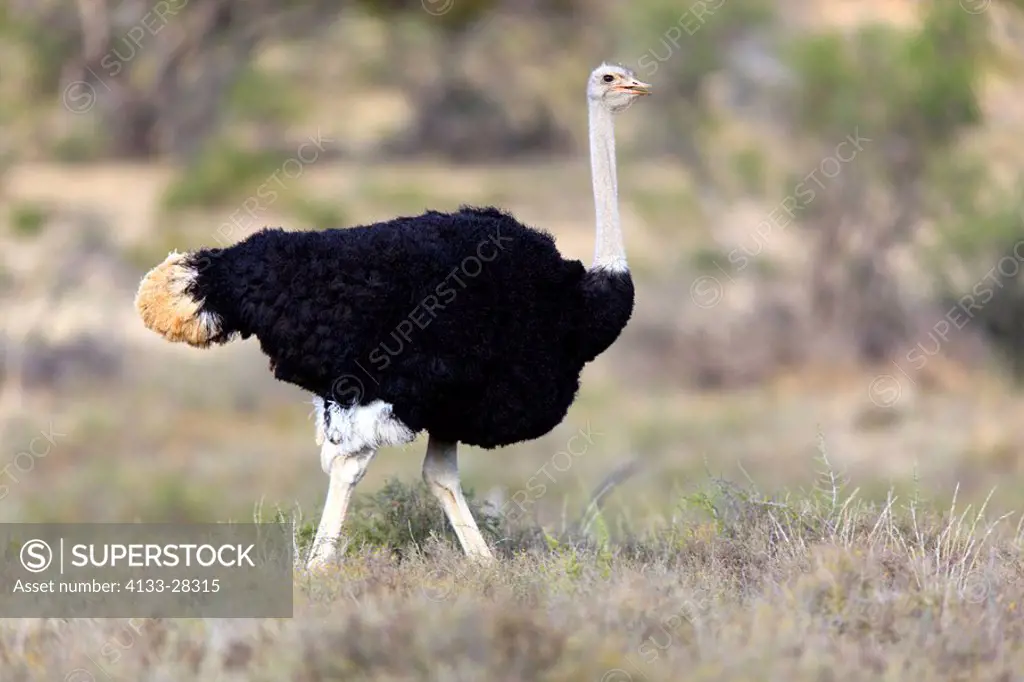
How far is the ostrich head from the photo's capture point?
7.80 meters

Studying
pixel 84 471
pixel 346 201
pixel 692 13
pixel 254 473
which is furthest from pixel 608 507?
pixel 346 201

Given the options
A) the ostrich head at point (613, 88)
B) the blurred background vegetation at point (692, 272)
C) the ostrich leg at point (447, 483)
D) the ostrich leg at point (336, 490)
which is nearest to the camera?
the ostrich leg at point (336, 490)

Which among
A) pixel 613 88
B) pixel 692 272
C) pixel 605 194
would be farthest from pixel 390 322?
pixel 692 272

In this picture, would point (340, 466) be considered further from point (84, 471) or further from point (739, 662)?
point (84, 471)

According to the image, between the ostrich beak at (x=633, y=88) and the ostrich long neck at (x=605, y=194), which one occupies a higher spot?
the ostrich beak at (x=633, y=88)

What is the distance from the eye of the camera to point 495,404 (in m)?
7.11

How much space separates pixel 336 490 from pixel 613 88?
2.20m

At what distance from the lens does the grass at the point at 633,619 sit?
537 centimetres

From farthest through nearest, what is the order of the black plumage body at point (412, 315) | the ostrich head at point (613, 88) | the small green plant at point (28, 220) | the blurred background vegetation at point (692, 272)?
1. the small green plant at point (28, 220)
2. the blurred background vegetation at point (692, 272)
3. the ostrich head at point (613, 88)
4. the black plumage body at point (412, 315)

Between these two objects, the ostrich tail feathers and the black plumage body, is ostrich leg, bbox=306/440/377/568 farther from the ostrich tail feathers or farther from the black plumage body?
the ostrich tail feathers

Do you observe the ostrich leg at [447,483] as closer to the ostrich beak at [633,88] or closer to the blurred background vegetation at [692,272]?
the ostrich beak at [633,88]

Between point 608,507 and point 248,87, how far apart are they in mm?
19979

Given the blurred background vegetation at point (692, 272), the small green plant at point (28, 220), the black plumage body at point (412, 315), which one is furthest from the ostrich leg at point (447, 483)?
the small green plant at point (28, 220)

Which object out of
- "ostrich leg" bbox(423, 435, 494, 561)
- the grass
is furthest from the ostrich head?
the grass
